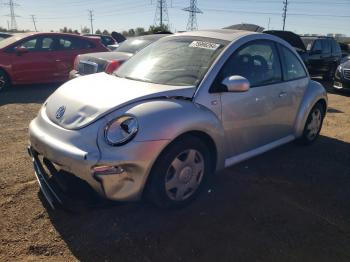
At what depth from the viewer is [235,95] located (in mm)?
3797

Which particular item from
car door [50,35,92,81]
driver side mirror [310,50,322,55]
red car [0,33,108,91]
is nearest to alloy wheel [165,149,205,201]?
red car [0,33,108,91]

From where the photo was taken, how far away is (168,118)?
3125 millimetres

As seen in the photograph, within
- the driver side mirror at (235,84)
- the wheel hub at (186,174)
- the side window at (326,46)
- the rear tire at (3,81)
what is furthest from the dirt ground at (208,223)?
the side window at (326,46)

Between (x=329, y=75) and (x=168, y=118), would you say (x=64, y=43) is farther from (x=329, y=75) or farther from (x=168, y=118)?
(x=329, y=75)

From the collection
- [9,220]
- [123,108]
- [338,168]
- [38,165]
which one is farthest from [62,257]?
[338,168]

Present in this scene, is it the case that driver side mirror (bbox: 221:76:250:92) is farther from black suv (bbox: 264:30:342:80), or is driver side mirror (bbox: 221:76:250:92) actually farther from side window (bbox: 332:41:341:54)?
side window (bbox: 332:41:341:54)

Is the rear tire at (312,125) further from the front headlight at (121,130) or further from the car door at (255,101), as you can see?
the front headlight at (121,130)

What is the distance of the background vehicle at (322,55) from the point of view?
526 inches

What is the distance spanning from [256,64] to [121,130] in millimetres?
1990

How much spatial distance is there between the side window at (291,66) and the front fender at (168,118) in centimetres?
169

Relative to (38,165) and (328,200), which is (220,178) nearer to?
(328,200)

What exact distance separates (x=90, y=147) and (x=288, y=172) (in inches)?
106

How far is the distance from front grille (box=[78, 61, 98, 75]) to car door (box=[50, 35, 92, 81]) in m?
2.11

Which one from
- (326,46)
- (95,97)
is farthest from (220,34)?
(326,46)
